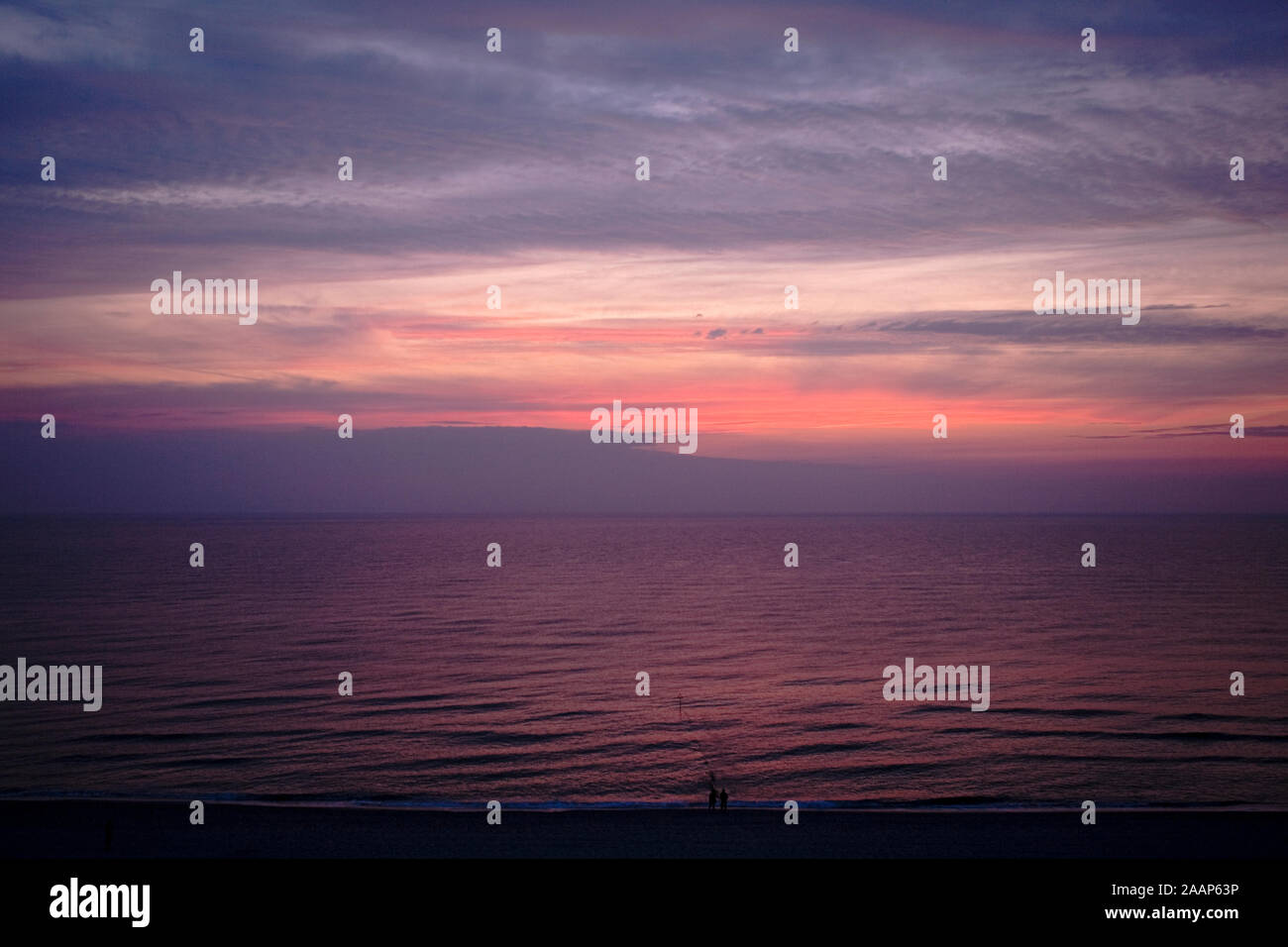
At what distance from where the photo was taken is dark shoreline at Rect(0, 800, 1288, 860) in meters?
19.3

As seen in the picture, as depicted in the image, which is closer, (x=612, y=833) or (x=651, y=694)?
(x=612, y=833)

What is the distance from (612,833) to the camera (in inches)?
827

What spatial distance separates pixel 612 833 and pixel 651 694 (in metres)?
17.3

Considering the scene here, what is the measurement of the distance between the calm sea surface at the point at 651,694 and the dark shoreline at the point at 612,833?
1.94 metres

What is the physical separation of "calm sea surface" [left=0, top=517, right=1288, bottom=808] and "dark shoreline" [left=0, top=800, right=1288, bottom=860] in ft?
6.36

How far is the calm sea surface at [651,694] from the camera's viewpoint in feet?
86.9

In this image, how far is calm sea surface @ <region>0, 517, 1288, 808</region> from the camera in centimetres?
2648

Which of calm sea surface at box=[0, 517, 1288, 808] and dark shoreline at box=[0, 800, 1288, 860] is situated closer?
dark shoreline at box=[0, 800, 1288, 860]

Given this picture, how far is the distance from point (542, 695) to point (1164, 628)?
134 ft

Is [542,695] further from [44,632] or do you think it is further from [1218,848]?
[44,632]
